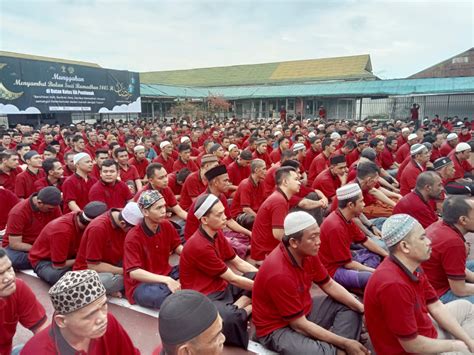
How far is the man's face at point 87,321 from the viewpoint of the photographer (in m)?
1.97

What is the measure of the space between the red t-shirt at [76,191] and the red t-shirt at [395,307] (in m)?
4.48

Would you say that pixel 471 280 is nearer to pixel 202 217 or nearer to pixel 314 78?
pixel 202 217

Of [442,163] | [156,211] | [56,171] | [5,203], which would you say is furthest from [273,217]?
[5,203]

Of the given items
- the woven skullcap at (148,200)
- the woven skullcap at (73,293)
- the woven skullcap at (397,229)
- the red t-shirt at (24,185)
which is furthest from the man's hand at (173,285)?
the red t-shirt at (24,185)

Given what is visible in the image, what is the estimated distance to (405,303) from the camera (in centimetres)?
235

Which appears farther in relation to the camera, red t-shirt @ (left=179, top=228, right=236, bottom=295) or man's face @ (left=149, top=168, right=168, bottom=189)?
man's face @ (left=149, top=168, right=168, bottom=189)

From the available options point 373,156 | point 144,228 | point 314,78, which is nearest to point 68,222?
point 144,228

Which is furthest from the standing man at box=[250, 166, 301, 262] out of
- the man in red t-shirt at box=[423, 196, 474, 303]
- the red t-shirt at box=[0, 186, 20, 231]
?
the red t-shirt at box=[0, 186, 20, 231]

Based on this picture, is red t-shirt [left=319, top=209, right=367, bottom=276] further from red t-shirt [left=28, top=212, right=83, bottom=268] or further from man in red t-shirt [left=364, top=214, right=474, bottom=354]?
red t-shirt [left=28, top=212, right=83, bottom=268]

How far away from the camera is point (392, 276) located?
95.5 inches

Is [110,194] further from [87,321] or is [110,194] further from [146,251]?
[87,321]

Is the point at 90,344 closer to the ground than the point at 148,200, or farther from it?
closer to the ground

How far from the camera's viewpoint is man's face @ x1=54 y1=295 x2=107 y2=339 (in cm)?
197

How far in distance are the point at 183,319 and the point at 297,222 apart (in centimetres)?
143
